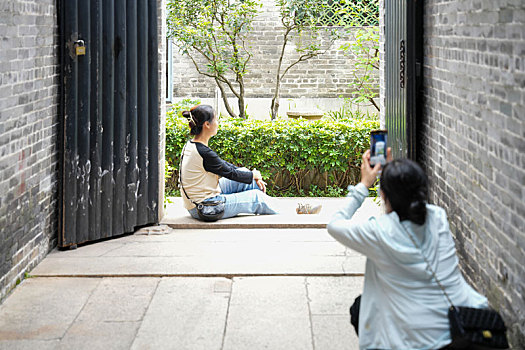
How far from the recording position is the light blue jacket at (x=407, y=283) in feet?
10.3

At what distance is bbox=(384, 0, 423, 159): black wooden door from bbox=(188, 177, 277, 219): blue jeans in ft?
5.54

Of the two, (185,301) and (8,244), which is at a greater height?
(8,244)

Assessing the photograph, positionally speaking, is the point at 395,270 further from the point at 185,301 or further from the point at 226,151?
the point at 226,151

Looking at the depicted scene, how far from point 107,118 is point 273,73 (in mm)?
13409

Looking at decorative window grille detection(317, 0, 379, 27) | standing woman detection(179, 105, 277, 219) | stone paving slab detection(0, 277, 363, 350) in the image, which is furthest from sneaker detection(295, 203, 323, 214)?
decorative window grille detection(317, 0, 379, 27)

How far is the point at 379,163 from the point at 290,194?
769cm

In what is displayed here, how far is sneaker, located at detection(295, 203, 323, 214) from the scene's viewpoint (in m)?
9.05

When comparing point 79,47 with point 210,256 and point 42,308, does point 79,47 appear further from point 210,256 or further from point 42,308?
point 42,308

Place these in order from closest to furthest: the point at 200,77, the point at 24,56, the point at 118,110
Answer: the point at 24,56, the point at 118,110, the point at 200,77

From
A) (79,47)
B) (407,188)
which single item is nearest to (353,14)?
(79,47)

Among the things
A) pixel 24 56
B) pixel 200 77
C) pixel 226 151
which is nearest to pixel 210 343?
pixel 24 56

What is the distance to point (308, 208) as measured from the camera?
910 centimetres

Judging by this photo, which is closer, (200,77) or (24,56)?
(24,56)

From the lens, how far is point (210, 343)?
4699mm
